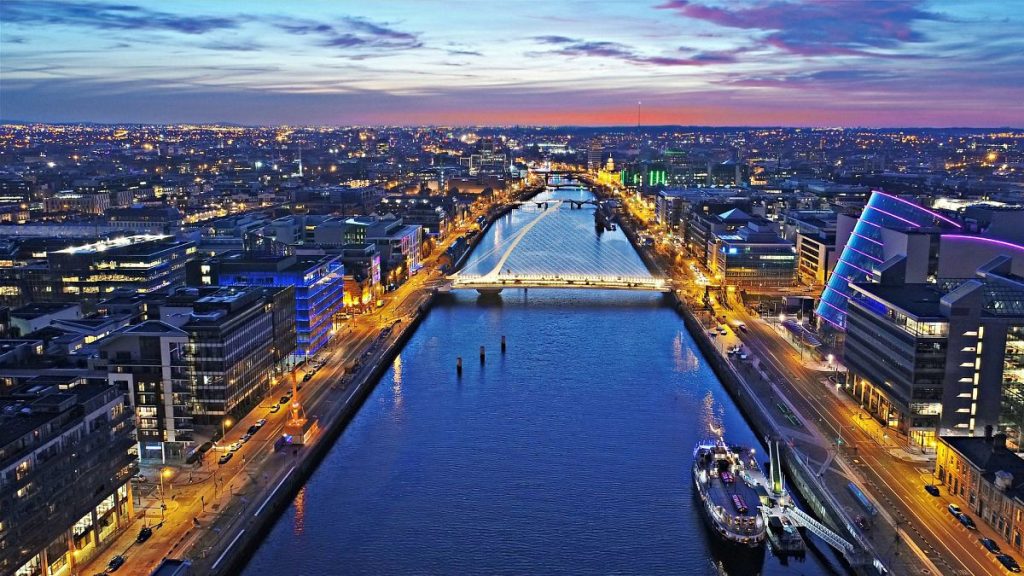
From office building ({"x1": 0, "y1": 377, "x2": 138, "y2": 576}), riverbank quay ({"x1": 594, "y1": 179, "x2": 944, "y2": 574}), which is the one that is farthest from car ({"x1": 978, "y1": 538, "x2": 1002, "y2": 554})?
office building ({"x1": 0, "y1": 377, "x2": 138, "y2": 576})

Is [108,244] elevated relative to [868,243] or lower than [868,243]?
lower

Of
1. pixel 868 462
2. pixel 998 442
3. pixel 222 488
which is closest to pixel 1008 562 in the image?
pixel 998 442

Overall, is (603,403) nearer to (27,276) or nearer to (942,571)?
(942,571)

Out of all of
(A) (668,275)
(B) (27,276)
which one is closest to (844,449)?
(A) (668,275)

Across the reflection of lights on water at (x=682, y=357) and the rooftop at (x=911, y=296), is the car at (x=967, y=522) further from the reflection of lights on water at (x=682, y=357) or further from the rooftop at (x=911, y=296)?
the reflection of lights on water at (x=682, y=357)

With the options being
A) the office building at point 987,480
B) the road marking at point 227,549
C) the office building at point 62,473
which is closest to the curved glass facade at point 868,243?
the office building at point 987,480

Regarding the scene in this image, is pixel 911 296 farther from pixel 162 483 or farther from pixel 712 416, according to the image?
pixel 162 483
